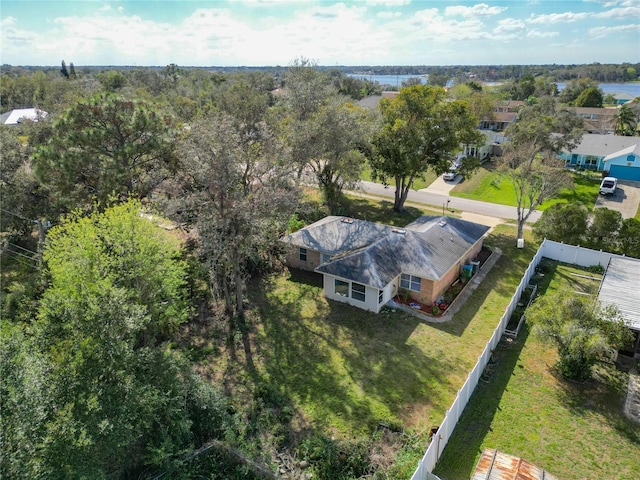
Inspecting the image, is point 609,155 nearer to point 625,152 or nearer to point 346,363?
point 625,152

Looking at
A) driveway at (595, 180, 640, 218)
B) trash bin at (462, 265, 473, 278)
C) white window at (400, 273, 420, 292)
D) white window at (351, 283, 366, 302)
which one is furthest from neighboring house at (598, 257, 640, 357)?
driveway at (595, 180, 640, 218)

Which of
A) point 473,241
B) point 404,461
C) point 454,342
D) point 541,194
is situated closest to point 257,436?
point 404,461

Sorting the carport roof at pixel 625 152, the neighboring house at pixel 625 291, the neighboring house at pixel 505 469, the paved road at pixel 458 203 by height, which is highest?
the carport roof at pixel 625 152

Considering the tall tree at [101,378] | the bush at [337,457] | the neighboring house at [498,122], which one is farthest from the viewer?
the neighboring house at [498,122]

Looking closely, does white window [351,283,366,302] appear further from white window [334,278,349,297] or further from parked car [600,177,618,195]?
parked car [600,177,618,195]

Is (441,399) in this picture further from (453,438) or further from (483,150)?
(483,150)

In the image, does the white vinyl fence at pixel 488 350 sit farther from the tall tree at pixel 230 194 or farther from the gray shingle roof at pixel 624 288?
the tall tree at pixel 230 194

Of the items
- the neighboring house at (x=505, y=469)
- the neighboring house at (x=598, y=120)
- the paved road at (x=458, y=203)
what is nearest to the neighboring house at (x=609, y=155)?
the neighboring house at (x=598, y=120)

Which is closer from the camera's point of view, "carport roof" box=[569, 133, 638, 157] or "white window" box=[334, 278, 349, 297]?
"white window" box=[334, 278, 349, 297]
